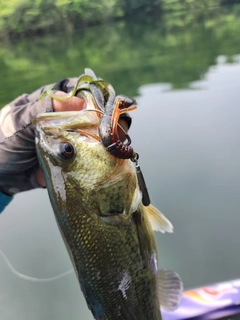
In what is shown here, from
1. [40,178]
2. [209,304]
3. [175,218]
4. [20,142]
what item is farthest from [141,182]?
[175,218]

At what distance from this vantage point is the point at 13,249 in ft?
15.6

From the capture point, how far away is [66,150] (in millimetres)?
1262

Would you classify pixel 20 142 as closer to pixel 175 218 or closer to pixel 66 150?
pixel 66 150

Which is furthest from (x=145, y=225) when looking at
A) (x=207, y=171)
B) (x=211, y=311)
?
(x=207, y=171)

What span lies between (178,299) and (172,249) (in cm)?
290

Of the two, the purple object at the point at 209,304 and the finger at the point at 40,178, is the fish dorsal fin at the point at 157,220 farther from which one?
the purple object at the point at 209,304

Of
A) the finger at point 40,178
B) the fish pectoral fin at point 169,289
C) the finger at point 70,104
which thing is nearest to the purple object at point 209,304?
the fish pectoral fin at point 169,289

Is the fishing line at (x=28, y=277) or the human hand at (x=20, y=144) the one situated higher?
the human hand at (x=20, y=144)

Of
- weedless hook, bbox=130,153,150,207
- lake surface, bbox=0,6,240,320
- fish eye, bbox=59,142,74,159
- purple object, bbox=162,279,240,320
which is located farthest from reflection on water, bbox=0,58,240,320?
fish eye, bbox=59,142,74,159

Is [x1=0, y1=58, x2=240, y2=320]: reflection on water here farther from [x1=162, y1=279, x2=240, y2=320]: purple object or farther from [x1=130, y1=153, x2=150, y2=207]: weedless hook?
[x1=130, y1=153, x2=150, y2=207]: weedless hook

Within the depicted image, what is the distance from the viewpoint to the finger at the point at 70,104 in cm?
161

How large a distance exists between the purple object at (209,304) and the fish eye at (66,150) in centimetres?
202

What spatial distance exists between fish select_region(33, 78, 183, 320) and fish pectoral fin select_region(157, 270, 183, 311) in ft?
0.66

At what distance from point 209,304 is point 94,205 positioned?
210 cm
